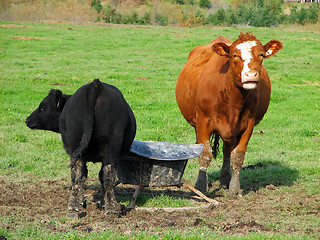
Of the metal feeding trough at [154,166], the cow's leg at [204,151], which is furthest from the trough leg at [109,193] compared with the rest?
the cow's leg at [204,151]

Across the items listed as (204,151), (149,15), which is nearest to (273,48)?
(204,151)

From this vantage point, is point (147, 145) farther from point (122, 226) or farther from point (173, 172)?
point (122, 226)

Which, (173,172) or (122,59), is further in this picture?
(122,59)

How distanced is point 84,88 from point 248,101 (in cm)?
275

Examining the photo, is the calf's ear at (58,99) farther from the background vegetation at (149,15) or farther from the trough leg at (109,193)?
the background vegetation at (149,15)

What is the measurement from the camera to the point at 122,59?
2564 centimetres

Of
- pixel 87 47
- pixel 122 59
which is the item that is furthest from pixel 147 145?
pixel 87 47

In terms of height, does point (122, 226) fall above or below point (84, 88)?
below

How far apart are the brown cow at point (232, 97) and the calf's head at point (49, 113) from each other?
229 cm

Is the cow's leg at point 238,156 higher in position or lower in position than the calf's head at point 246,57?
lower

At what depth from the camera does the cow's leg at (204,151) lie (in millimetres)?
7887

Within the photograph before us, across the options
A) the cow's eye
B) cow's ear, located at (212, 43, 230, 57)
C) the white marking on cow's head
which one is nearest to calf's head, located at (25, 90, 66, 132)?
the cow's eye

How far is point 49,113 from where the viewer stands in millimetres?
7277

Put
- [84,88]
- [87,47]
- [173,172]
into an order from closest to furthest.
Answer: [84,88] < [173,172] < [87,47]
